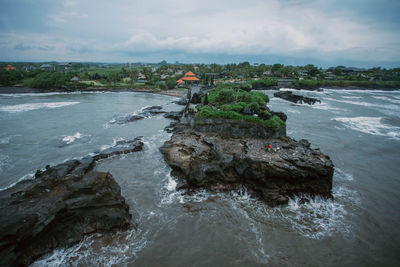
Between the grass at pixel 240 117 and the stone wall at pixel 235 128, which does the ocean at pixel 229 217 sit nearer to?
the stone wall at pixel 235 128

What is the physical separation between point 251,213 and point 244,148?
6.49 meters

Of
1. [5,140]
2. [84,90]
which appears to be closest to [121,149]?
[5,140]

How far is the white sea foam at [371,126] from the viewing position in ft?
94.4

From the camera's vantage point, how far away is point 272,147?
16.9 metres

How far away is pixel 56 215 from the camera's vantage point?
366 inches

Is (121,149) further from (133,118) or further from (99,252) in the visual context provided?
(133,118)

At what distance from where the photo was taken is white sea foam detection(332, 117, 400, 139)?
94.4 feet

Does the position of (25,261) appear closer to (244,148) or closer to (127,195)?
(127,195)

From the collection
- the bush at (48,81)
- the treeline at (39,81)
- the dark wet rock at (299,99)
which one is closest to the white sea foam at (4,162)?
the treeline at (39,81)

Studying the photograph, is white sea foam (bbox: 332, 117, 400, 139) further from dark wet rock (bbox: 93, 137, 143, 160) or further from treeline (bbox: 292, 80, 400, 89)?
treeline (bbox: 292, 80, 400, 89)

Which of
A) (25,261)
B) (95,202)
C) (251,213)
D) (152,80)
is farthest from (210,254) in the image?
(152,80)

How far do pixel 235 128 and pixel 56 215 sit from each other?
56.4 feet

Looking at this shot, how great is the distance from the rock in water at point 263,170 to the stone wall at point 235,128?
3098mm

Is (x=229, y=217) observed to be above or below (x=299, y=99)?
below
